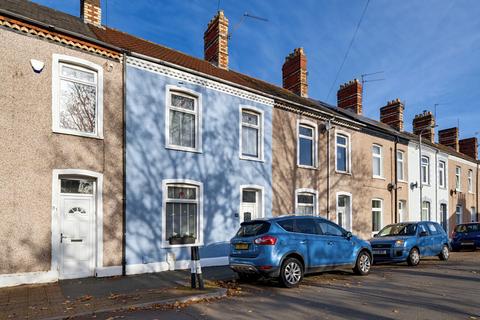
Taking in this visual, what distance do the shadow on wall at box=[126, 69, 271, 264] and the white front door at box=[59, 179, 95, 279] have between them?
3.43 ft

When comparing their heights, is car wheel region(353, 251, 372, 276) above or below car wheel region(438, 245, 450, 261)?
above

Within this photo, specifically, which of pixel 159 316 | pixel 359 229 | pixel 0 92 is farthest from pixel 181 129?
pixel 359 229

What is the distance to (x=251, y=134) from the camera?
51.3ft

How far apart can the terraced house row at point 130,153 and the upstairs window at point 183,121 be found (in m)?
0.04

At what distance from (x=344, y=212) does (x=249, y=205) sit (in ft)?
20.8

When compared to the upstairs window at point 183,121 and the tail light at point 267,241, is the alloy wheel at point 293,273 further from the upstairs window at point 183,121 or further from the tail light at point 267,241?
the upstairs window at point 183,121

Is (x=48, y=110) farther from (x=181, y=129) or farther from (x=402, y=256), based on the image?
(x=402, y=256)

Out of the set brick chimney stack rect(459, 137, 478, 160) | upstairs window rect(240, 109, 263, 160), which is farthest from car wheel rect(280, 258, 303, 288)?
brick chimney stack rect(459, 137, 478, 160)

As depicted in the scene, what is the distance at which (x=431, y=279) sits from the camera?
1141cm

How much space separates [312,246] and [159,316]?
15.5ft

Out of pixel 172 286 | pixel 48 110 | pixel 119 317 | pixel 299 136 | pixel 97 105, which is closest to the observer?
pixel 119 317

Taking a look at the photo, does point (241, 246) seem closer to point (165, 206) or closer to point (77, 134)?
point (165, 206)

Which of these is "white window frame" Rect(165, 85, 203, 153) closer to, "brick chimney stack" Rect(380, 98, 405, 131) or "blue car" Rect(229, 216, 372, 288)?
"blue car" Rect(229, 216, 372, 288)

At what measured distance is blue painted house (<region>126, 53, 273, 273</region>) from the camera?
39.4 feet
